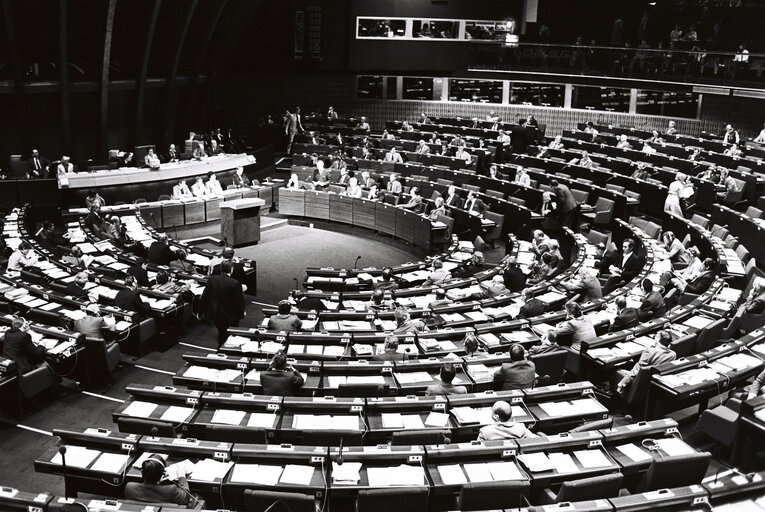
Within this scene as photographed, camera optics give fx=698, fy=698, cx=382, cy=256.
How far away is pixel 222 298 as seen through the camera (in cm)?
1143

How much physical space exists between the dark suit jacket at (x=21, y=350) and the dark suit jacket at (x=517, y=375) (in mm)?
6504

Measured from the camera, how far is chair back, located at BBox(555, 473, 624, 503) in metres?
5.92

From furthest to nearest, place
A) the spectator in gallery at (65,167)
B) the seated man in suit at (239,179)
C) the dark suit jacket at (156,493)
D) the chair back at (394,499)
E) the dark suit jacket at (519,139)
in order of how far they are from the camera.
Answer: the dark suit jacket at (519,139) → the seated man in suit at (239,179) → the spectator in gallery at (65,167) → the dark suit jacket at (156,493) → the chair back at (394,499)

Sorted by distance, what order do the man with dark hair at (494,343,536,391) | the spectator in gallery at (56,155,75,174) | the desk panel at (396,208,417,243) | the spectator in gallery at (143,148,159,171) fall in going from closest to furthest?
the man with dark hair at (494,343,536,391) → the desk panel at (396,208,417,243) → the spectator in gallery at (56,155,75,174) → the spectator in gallery at (143,148,159,171)

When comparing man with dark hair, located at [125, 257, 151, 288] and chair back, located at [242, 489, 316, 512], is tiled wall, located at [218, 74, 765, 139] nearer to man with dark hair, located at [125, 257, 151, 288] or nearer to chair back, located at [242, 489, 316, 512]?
man with dark hair, located at [125, 257, 151, 288]

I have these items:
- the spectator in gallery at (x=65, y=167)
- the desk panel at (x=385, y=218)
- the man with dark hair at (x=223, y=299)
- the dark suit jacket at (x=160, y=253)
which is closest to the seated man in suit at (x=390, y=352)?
the man with dark hair at (x=223, y=299)

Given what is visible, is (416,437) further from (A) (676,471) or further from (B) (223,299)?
(B) (223,299)

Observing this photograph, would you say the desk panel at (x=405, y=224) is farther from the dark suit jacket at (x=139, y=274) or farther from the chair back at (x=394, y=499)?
the chair back at (x=394, y=499)

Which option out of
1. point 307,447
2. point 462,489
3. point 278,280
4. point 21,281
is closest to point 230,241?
point 278,280

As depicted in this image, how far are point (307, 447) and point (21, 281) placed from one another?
9037mm

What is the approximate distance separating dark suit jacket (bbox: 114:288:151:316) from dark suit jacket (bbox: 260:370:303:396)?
4.54 meters

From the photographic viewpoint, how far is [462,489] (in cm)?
600

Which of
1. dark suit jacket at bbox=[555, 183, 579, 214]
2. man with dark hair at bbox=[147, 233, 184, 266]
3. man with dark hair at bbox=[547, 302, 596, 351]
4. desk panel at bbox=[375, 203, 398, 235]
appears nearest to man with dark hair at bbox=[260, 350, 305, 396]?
man with dark hair at bbox=[547, 302, 596, 351]

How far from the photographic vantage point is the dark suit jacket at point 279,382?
8297 millimetres
